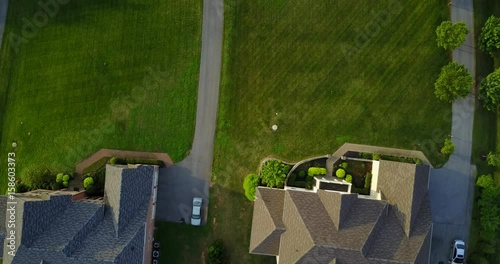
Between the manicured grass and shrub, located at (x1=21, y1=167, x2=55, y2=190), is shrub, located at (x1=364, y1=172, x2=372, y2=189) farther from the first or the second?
shrub, located at (x1=21, y1=167, x2=55, y2=190)

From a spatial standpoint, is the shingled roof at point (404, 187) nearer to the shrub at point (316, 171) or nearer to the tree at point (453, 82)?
the shrub at point (316, 171)

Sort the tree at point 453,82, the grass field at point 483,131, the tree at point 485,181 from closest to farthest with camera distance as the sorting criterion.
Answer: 1. the tree at point 453,82
2. the tree at point 485,181
3. the grass field at point 483,131

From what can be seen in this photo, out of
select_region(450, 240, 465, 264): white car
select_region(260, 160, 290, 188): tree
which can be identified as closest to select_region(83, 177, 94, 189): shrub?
select_region(260, 160, 290, 188): tree

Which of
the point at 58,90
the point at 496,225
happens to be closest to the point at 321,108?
the point at 496,225

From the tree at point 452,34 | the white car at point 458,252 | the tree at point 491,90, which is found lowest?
the white car at point 458,252

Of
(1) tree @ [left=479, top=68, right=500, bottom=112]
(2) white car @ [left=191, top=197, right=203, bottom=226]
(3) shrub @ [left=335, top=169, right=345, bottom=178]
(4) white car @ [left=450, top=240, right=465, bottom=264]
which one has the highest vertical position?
(1) tree @ [left=479, top=68, right=500, bottom=112]

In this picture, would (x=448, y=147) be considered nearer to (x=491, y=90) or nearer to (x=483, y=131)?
(x=483, y=131)

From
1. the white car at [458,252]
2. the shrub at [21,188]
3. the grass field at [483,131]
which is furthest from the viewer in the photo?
the shrub at [21,188]

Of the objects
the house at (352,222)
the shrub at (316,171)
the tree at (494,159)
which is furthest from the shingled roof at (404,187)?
the tree at (494,159)

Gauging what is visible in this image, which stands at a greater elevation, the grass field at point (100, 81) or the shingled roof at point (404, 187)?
the grass field at point (100, 81)
